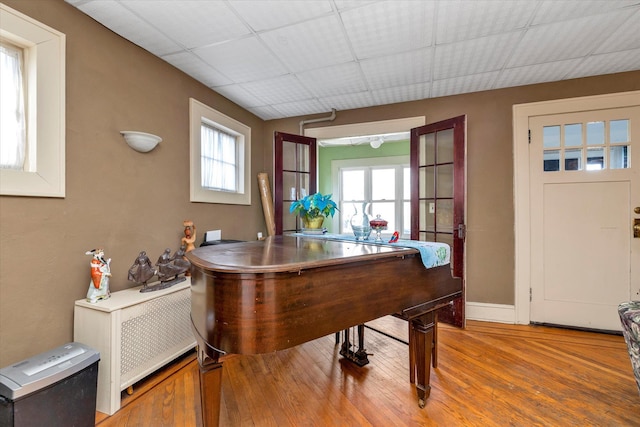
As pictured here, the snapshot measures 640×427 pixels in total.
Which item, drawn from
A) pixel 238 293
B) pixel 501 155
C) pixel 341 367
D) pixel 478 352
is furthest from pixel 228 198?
pixel 501 155

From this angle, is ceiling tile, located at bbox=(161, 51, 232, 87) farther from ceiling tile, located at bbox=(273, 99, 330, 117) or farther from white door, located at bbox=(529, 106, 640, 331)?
white door, located at bbox=(529, 106, 640, 331)

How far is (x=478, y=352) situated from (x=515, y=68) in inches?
104

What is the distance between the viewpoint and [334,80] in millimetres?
2877

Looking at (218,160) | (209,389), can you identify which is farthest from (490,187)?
Result: (209,389)

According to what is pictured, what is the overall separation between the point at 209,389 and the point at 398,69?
9.42 ft

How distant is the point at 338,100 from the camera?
3.41 metres

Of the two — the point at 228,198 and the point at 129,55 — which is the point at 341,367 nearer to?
the point at 228,198

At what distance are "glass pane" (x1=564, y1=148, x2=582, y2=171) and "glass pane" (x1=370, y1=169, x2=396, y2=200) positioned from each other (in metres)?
2.82

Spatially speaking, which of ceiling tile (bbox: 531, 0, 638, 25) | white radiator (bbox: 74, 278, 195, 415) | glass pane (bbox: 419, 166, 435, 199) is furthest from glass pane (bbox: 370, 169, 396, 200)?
white radiator (bbox: 74, 278, 195, 415)

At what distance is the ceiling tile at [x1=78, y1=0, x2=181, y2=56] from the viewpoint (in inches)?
70.6

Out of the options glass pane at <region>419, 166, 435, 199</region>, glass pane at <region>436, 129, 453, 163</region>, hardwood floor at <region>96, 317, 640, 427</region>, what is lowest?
hardwood floor at <region>96, 317, 640, 427</region>

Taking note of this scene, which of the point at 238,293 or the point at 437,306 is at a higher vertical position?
the point at 238,293

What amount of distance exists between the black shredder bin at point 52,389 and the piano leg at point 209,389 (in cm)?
77

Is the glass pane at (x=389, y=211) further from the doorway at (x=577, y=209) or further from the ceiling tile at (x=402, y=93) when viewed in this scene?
the doorway at (x=577, y=209)
